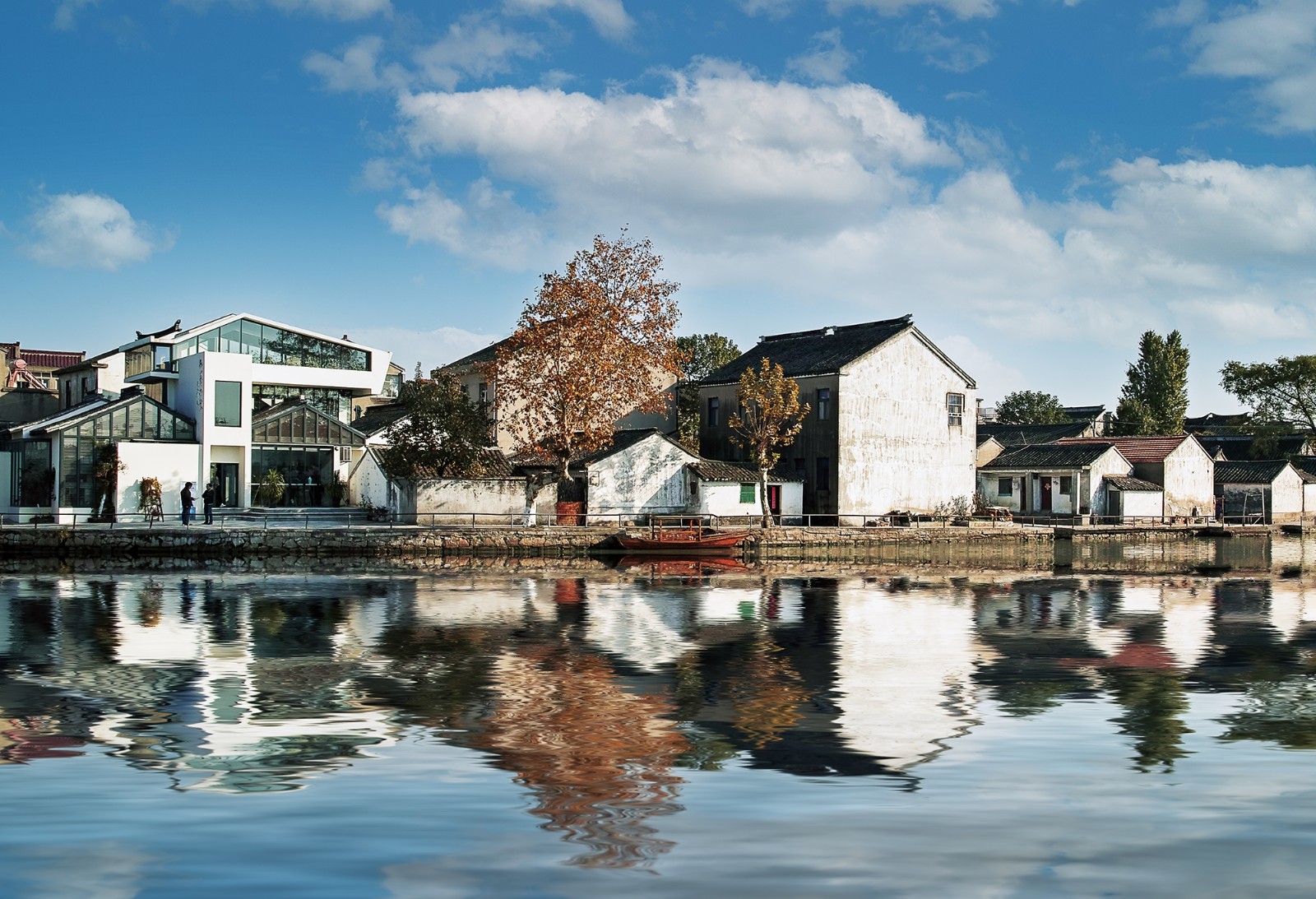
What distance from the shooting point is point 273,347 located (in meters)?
52.8

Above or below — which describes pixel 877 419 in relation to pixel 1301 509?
above

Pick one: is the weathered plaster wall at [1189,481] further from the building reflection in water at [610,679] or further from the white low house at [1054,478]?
the building reflection in water at [610,679]

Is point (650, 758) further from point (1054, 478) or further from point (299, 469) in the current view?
point (1054, 478)

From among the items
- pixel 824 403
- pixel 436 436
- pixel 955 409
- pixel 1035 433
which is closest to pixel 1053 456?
pixel 955 409

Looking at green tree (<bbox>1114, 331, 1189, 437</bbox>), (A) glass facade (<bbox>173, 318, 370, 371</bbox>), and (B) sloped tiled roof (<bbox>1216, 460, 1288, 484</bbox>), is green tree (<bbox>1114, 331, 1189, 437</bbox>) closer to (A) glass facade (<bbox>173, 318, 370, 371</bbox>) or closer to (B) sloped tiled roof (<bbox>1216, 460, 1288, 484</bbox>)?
(B) sloped tiled roof (<bbox>1216, 460, 1288, 484</bbox>)

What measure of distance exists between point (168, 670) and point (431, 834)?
9.77 m

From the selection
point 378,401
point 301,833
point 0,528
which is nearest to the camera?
point 301,833

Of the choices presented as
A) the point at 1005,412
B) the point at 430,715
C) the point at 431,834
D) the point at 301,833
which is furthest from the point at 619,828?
the point at 1005,412

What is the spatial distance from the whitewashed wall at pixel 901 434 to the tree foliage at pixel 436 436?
18.0m

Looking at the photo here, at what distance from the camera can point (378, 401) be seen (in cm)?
6656

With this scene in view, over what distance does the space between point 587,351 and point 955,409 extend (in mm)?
22318

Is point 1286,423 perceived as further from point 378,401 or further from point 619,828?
point 619,828

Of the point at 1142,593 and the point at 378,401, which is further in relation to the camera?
the point at 378,401

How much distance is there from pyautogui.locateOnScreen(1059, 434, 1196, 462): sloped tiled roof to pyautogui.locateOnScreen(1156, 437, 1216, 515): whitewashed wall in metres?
0.31
